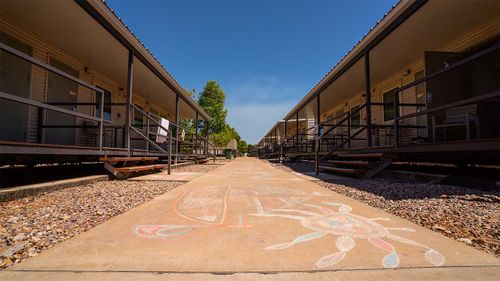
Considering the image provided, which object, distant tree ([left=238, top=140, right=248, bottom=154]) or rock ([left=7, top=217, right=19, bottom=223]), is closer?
rock ([left=7, top=217, right=19, bottom=223])

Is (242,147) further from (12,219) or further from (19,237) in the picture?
(19,237)

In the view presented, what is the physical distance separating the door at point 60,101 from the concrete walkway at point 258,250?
6.45 metres

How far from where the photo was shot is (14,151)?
10.5ft

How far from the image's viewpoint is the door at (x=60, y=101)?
736 cm

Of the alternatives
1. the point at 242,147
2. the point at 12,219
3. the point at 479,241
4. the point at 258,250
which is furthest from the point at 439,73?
the point at 242,147

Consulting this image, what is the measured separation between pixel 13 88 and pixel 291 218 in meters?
7.57

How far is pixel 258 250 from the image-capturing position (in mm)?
1838

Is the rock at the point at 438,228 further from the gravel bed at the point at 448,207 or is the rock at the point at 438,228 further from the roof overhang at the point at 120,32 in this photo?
the roof overhang at the point at 120,32

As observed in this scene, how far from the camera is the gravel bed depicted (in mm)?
2199

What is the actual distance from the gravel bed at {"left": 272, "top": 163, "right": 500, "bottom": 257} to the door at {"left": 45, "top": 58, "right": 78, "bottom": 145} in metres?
8.03

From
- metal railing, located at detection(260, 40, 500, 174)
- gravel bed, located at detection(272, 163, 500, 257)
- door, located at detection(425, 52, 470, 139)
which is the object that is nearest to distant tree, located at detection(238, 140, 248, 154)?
metal railing, located at detection(260, 40, 500, 174)

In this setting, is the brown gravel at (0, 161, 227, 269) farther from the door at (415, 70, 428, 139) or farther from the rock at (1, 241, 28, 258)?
the door at (415, 70, 428, 139)

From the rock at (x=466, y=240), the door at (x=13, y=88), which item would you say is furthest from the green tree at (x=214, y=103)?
the rock at (x=466, y=240)

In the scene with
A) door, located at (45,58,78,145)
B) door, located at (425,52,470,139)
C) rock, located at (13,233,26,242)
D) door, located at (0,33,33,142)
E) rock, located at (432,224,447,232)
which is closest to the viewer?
rock, located at (13,233,26,242)
